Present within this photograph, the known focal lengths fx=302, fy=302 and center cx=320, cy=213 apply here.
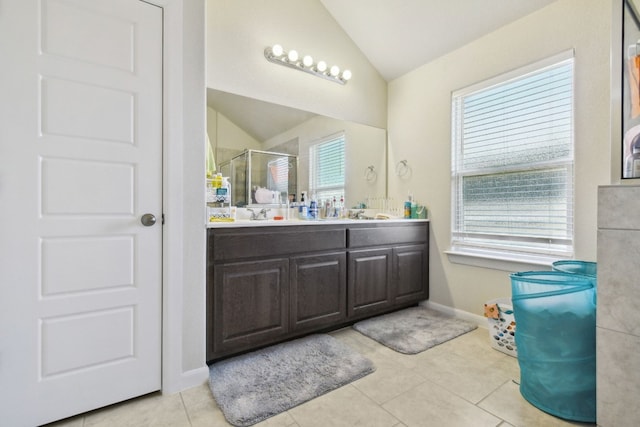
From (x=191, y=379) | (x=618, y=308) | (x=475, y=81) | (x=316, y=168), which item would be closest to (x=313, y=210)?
→ (x=316, y=168)

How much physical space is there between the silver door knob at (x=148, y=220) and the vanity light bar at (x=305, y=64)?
1611mm

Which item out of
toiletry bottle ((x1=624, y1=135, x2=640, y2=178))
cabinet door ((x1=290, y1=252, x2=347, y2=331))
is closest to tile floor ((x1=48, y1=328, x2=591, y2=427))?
cabinet door ((x1=290, y1=252, x2=347, y2=331))

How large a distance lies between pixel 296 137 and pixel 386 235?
1.12m

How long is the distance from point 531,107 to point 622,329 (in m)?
1.63

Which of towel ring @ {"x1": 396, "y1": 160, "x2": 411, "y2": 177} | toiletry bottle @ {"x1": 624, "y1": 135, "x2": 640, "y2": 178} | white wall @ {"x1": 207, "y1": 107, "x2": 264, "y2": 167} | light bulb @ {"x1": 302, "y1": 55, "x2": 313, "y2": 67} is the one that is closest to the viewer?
toiletry bottle @ {"x1": 624, "y1": 135, "x2": 640, "y2": 178}

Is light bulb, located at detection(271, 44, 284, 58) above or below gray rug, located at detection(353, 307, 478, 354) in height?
→ above

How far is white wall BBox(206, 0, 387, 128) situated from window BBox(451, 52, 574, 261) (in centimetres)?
92

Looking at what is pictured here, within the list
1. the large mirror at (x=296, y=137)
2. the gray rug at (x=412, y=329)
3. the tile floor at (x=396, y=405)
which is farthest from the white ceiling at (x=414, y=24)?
the tile floor at (x=396, y=405)

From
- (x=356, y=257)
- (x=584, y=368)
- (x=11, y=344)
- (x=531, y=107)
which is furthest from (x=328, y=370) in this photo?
(x=531, y=107)

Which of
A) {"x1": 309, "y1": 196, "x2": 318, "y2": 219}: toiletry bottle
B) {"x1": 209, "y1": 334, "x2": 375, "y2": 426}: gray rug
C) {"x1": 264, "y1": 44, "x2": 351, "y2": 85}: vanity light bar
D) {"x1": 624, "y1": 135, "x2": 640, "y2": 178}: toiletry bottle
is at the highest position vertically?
{"x1": 264, "y1": 44, "x2": 351, "y2": 85}: vanity light bar

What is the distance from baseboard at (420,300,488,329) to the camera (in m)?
2.42

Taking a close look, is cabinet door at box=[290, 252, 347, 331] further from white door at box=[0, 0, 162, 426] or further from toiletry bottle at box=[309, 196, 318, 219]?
white door at box=[0, 0, 162, 426]

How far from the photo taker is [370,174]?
309 cm

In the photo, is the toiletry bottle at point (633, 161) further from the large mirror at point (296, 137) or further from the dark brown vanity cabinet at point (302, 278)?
the large mirror at point (296, 137)
